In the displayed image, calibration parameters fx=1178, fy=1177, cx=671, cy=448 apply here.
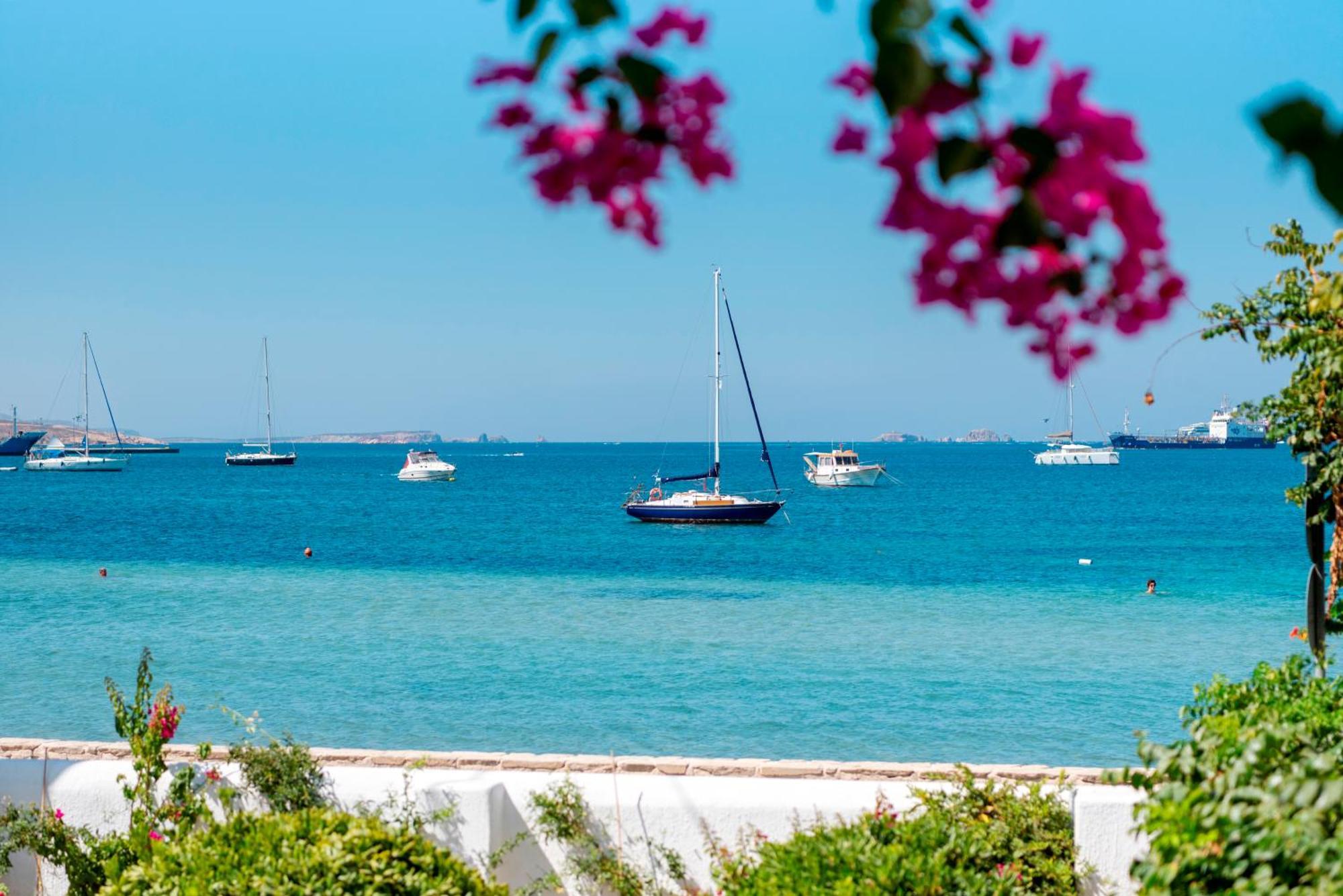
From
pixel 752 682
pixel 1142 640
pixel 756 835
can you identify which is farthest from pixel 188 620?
pixel 756 835

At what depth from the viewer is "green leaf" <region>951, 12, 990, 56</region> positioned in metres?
0.88

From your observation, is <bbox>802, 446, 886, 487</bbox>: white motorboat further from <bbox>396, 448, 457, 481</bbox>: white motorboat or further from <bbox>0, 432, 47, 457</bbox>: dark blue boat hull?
<bbox>0, 432, 47, 457</bbox>: dark blue boat hull

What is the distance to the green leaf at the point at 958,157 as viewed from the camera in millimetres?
848

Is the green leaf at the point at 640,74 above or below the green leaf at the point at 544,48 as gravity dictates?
below

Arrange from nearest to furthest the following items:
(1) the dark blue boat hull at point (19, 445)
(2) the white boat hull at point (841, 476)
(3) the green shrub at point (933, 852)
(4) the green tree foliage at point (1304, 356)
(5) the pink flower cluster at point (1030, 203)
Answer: (5) the pink flower cluster at point (1030, 203) < (3) the green shrub at point (933, 852) < (4) the green tree foliage at point (1304, 356) < (2) the white boat hull at point (841, 476) < (1) the dark blue boat hull at point (19, 445)

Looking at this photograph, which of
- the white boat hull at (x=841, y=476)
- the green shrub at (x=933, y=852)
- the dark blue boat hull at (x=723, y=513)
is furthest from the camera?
the white boat hull at (x=841, y=476)

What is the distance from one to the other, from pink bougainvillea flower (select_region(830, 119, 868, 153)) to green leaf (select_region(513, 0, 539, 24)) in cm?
27

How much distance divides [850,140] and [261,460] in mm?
105403

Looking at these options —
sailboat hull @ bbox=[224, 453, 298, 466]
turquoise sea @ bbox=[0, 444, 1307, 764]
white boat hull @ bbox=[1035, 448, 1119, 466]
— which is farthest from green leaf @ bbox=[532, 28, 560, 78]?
white boat hull @ bbox=[1035, 448, 1119, 466]

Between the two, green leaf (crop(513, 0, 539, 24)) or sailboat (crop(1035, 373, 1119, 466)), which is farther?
sailboat (crop(1035, 373, 1119, 466))

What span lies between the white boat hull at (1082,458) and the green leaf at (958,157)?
342 ft

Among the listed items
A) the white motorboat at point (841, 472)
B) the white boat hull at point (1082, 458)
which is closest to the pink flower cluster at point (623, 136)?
the white motorboat at point (841, 472)

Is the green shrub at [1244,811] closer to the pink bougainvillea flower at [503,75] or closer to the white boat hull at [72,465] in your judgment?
the pink bougainvillea flower at [503,75]

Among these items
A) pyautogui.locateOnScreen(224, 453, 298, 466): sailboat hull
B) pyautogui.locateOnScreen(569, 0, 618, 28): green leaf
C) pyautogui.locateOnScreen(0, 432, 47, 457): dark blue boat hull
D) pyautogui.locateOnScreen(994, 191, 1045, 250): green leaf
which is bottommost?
pyautogui.locateOnScreen(224, 453, 298, 466): sailboat hull
